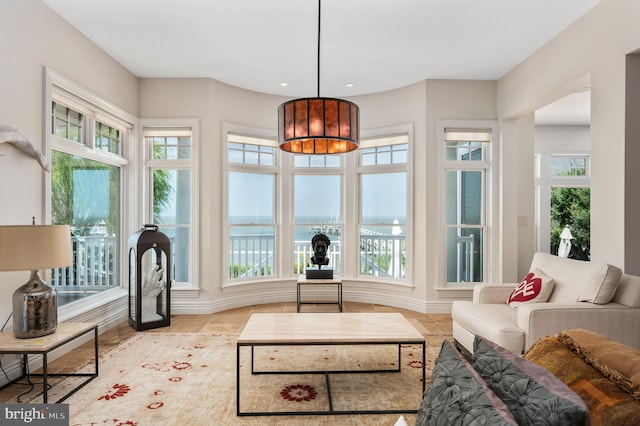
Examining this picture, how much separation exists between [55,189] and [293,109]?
254 cm

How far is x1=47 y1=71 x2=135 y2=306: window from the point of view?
3502mm

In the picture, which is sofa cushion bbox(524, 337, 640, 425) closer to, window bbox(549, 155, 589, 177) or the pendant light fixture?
the pendant light fixture

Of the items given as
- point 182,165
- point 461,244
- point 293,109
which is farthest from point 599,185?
point 182,165

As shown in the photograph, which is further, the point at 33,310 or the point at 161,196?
the point at 161,196

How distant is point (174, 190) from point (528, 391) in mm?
4668

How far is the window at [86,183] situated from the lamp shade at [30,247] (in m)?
0.90

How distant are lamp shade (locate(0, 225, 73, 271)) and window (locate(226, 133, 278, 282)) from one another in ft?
8.43

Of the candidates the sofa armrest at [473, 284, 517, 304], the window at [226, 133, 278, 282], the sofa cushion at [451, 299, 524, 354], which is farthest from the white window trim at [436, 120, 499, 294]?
the window at [226, 133, 278, 282]

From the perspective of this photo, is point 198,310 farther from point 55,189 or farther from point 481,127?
point 481,127

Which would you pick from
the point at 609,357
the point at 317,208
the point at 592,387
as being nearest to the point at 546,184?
the point at 317,208

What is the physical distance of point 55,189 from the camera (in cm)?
348

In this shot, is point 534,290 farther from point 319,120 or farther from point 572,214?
point 572,214

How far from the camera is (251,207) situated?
5395 millimetres

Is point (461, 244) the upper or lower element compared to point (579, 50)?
lower
